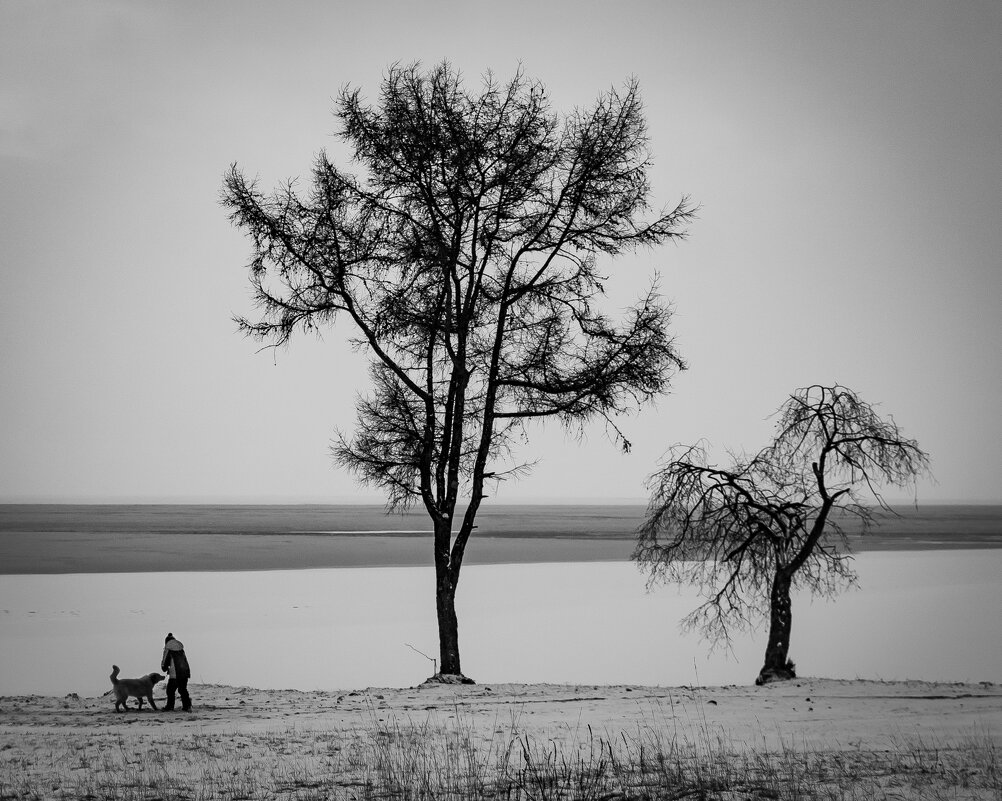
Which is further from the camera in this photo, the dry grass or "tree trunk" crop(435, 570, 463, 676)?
"tree trunk" crop(435, 570, 463, 676)

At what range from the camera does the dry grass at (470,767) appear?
8508 mm

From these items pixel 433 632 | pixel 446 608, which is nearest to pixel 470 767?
pixel 446 608

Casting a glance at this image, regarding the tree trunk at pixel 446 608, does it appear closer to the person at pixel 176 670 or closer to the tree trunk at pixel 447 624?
the tree trunk at pixel 447 624

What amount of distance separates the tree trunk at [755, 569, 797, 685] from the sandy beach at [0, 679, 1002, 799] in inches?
35.1

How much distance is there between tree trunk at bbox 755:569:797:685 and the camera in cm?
1705

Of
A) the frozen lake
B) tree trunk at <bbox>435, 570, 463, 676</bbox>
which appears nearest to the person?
the frozen lake

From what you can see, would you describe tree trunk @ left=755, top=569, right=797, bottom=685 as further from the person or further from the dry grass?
the person

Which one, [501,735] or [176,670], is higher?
[176,670]

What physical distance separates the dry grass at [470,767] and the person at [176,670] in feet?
7.74

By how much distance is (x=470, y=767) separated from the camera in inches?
362

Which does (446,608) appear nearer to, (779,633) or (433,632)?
(779,633)

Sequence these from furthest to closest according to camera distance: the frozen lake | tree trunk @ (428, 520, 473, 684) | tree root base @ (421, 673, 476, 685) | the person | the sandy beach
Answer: the frozen lake
tree trunk @ (428, 520, 473, 684)
tree root base @ (421, 673, 476, 685)
the person
the sandy beach

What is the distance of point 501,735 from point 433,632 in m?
13.2

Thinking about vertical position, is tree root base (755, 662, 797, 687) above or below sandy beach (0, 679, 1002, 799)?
below
